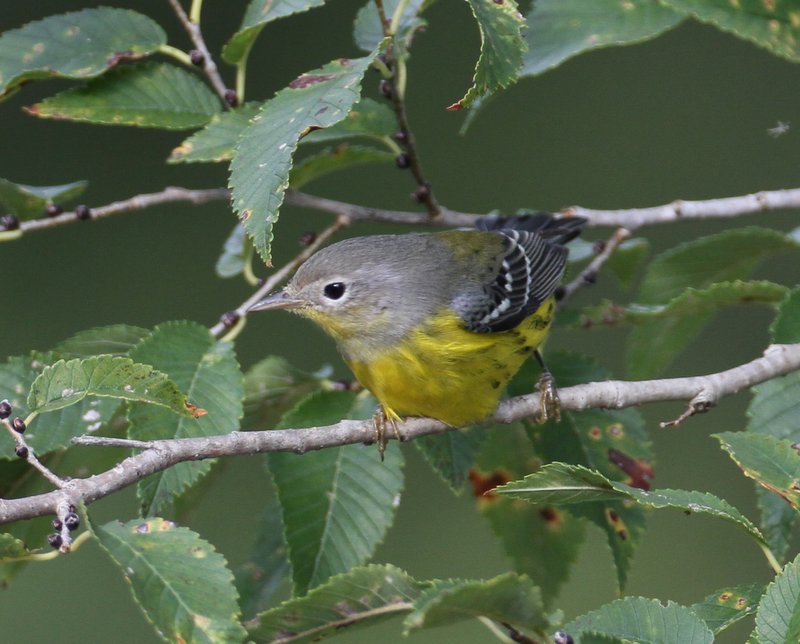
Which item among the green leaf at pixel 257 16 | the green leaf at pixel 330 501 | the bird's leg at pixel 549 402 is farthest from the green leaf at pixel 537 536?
the green leaf at pixel 257 16

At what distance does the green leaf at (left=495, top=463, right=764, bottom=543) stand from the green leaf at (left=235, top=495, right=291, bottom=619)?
3.93 feet

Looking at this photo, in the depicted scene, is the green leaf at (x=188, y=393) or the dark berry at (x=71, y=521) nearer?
the dark berry at (x=71, y=521)

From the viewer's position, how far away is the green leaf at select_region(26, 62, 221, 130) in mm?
3219

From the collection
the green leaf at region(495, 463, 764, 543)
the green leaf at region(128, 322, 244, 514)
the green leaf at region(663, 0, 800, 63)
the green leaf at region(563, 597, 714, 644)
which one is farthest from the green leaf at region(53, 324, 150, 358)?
the green leaf at region(663, 0, 800, 63)

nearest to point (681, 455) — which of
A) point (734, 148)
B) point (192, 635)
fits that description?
point (734, 148)

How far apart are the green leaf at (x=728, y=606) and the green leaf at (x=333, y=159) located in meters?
1.69

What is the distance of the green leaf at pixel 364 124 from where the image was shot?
330 cm

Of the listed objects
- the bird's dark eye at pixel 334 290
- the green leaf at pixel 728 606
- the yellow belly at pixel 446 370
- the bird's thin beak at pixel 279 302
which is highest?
the green leaf at pixel 728 606

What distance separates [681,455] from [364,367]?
4.59 metres

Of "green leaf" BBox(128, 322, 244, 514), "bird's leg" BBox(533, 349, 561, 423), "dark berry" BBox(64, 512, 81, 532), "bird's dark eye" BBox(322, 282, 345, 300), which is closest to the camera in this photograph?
"dark berry" BBox(64, 512, 81, 532)

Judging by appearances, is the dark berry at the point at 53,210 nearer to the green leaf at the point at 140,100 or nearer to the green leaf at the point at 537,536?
the green leaf at the point at 140,100

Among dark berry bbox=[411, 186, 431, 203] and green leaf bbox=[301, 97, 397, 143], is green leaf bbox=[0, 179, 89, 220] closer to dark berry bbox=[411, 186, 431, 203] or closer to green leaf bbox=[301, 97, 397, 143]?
green leaf bbox=[301, 97, 397, 143]

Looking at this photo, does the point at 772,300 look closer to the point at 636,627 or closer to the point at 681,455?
the point at 636,627

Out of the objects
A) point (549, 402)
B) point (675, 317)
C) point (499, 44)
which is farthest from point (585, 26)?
point (549, 402)
